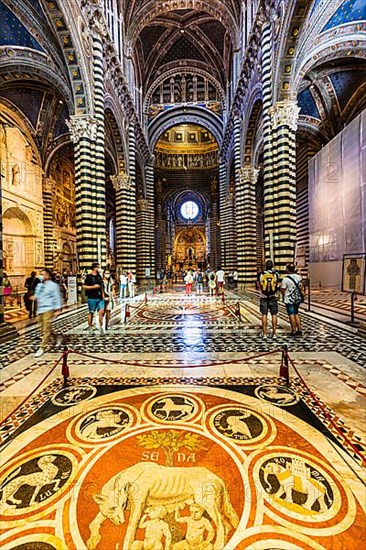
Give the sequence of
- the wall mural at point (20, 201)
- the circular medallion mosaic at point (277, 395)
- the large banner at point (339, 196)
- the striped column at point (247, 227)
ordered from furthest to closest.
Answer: the striped column at point (247, 227), the wall mural at point (20, 201), the large banner at point (339, 196), the circular medallion mosaic at point (277, 395)

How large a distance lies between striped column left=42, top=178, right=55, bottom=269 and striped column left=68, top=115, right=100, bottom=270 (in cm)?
1221

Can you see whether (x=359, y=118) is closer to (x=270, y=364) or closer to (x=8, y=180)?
(x=270, y=364)

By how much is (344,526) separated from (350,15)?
64.3 ft

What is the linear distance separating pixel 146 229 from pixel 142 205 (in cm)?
248

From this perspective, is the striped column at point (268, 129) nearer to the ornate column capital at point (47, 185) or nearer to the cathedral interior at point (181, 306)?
the cathedral interior at point (181, 306)

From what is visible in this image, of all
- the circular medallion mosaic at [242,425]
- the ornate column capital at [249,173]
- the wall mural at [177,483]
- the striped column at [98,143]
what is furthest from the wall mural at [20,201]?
the circular medallion mosaic at [242,425]

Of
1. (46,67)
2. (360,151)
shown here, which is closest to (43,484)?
(360,151)

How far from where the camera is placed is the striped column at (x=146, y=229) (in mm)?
29516

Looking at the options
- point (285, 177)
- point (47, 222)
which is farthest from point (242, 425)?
point (47, 222)

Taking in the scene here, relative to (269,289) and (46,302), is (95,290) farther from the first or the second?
(269,289)

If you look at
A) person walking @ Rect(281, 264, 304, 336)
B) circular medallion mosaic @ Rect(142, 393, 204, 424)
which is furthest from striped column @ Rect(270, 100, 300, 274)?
circular medallion mosaic @ Rect(142, 393, 204, 424)

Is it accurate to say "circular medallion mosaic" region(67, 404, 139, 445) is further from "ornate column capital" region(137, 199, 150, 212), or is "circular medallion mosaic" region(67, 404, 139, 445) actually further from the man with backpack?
"ornate column capital" region(137, 199, 150, 212)

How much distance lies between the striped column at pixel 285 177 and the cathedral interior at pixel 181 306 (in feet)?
0.29

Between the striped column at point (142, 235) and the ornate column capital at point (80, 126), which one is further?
the striped column at point (142, 235)
